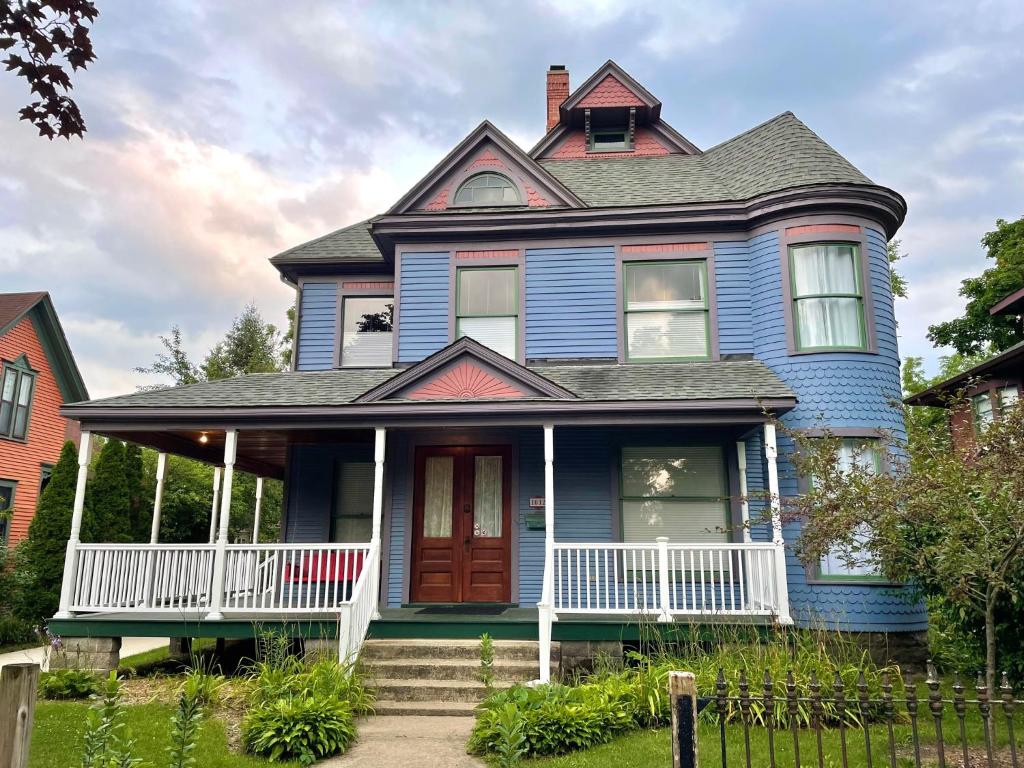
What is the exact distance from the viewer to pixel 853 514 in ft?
20.1

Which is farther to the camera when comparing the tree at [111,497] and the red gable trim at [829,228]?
the tree at [111,497]

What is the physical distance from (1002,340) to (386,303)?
2395 centimetres

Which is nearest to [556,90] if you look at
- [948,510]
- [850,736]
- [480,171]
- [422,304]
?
[480,171]

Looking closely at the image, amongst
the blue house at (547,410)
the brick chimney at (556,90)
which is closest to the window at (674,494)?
the blue house at (547,410)

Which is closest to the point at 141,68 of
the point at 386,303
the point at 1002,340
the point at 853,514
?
the point at 386,303

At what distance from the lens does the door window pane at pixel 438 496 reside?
10.5 m

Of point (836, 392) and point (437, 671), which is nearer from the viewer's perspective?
point (437, 671)

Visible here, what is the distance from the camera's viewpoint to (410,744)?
20.4 ft

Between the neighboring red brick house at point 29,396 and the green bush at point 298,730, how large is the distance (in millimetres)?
14140

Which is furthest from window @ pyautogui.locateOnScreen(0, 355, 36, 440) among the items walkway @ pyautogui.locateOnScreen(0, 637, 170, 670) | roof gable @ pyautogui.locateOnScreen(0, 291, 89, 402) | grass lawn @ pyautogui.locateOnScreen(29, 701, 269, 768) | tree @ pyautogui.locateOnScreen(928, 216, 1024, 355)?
tree @ pyautogui.locateOnScreen(928, 216, 1024, 355)

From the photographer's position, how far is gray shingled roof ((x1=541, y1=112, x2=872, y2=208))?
10.7 metres

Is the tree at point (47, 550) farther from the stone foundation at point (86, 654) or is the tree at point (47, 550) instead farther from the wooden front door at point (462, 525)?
the wooden front door at point (462, 525)

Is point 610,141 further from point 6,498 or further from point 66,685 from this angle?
point 6,498

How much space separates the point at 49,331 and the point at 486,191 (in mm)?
14769
